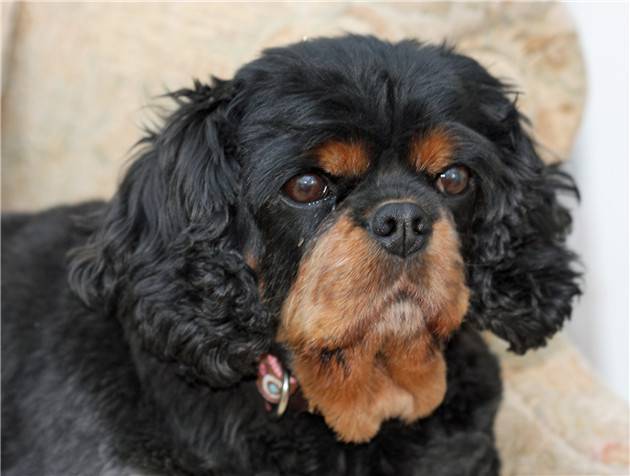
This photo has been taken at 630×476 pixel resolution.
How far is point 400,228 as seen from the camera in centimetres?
233

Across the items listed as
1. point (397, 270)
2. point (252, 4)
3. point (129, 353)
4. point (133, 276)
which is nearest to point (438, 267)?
point (397, 270)

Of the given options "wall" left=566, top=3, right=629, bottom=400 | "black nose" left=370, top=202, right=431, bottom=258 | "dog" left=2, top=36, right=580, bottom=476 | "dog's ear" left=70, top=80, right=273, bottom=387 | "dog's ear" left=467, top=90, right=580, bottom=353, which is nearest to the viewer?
"black nose" left=370, top=202, right=431, bottom=258

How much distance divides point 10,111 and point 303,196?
2.46 m

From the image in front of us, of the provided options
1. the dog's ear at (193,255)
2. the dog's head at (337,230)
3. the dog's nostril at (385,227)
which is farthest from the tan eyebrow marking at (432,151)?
the dog's ear at (193,255)

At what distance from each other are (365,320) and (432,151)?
52 cm

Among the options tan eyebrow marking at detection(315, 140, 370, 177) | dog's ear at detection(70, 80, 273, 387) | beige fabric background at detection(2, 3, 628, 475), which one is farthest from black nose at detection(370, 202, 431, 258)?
beige fabric background at detection(2, 3, 628, 475)

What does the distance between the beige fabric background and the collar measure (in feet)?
4.17

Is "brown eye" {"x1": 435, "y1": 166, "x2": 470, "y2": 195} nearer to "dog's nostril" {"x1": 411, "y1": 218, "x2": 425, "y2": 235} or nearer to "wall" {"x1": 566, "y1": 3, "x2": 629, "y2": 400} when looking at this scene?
"dog's nostril" {"x1": 411, "y1": 218, "x2": 425, "y2": 235}

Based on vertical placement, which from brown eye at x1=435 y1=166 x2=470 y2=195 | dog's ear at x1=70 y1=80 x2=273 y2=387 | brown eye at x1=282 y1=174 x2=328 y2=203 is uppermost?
brown eye at x1=435 y1=166 x2=470 y2=195

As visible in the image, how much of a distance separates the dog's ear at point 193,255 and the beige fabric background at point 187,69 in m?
1.41

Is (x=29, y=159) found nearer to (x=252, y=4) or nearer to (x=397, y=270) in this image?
(x=252, y=4)

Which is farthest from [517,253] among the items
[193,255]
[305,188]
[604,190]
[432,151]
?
[604,190]

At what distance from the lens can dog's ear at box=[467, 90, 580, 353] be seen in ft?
9.23

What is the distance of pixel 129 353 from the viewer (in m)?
2.96
